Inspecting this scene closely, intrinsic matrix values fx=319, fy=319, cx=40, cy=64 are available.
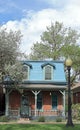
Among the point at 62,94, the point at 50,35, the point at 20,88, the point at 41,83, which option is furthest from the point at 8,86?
the point at 50,35

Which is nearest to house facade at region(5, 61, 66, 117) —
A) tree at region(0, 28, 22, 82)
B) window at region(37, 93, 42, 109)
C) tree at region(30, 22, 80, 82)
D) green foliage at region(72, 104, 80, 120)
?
window at region(37, 93, 42, 109)

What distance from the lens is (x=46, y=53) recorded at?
53188 mm

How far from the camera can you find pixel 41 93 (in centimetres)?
3478

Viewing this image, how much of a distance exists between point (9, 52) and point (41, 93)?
25.5 feet

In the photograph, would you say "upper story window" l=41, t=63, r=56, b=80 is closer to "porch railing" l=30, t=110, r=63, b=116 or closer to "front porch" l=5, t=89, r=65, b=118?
"front porch" l=5, t=89, r=65, b=118

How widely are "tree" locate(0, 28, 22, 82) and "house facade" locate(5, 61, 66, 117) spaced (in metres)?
4.34

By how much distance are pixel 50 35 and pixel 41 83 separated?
20969 mm

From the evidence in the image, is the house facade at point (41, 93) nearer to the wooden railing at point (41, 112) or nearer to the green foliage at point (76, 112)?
the wooden railing at point (41, 112)

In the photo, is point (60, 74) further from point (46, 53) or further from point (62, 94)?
point (46, 53)

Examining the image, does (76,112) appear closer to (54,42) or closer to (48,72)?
(48,72)

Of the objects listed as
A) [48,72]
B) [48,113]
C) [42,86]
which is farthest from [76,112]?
[48,72]

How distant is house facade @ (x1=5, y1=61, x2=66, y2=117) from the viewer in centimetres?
3319

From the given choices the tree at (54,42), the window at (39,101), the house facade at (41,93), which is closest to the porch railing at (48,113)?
the house facade at (41,93)

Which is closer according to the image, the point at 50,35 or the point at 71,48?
the point at 71,48
